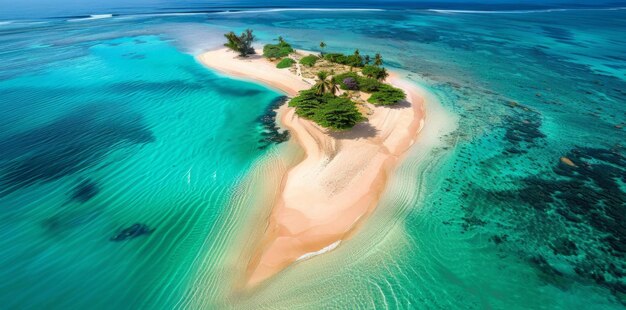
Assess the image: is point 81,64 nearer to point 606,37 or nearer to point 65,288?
point 65,288

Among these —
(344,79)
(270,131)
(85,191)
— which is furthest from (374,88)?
(85,191)

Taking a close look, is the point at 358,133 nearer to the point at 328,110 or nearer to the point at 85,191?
the point at 328,110

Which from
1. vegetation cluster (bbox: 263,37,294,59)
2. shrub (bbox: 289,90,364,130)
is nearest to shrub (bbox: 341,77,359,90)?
shrub (bbox: 289,90,364,130)

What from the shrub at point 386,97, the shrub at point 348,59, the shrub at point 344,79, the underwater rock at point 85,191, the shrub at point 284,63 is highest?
the shrub at point 348,59

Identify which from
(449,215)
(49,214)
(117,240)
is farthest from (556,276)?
(49,214)

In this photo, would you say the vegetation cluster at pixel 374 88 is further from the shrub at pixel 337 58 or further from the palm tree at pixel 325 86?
the shrub at pixel 337 58


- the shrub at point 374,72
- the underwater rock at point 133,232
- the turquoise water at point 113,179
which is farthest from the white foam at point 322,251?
the shrub at point 374,72
